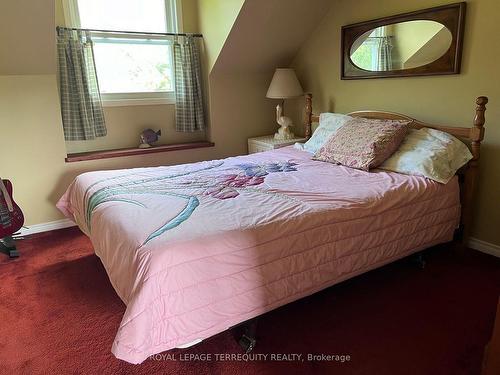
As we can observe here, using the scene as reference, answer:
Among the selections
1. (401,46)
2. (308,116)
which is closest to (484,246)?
(401,46)

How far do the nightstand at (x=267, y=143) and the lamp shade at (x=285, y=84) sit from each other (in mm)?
448

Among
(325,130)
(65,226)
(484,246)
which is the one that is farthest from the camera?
(65,226)

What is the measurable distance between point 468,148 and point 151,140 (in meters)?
2.76

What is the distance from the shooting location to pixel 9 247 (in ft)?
9.26

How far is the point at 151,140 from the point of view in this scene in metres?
3.73

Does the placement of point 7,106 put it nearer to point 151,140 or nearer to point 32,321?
point 151,140

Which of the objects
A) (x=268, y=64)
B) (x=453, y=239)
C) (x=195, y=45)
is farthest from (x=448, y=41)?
(x=195, y=45)

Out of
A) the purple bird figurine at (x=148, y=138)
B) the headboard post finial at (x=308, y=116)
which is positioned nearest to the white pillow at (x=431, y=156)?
the headboard post finial at (x=308, y=116)

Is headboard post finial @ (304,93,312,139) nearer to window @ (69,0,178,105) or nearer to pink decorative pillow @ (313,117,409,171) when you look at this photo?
pink decorative pillow @ (313,117,409,171)

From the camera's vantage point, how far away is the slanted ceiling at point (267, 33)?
3322 mm

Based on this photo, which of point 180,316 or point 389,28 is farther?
point 389,28

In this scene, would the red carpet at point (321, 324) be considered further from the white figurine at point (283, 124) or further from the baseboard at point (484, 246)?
the white figurine at point (283, 124)

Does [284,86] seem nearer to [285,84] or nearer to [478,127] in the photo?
[285,84]

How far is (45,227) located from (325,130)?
264 centimetres
